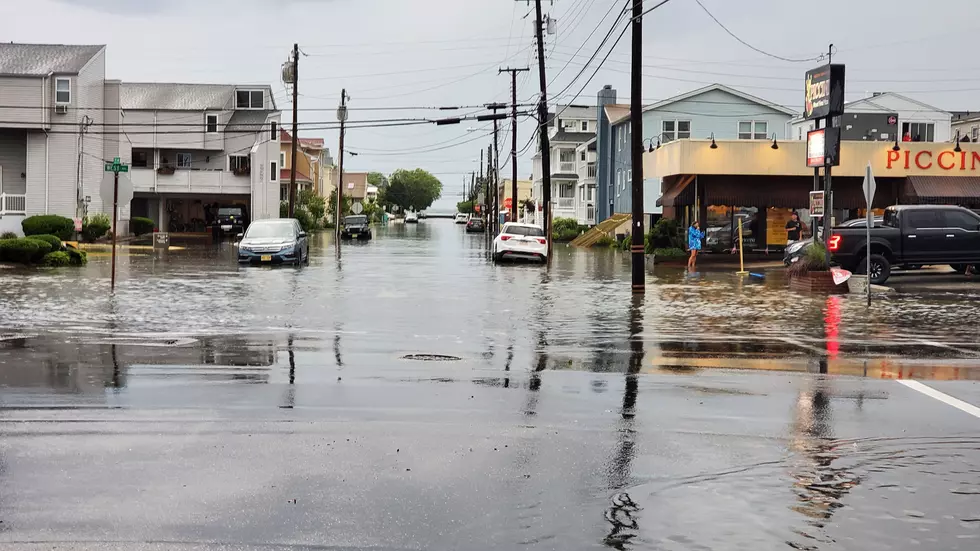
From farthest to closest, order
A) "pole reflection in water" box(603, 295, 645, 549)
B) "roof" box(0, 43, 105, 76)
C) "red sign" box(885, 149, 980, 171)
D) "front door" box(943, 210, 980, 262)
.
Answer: "roof" box(0, 43, 105, 76) → "red sign" box(885, 149, 980, 171) → "front door" box(943, 210, 980, 262) → "pole reflection in water" box(603, 295, 645, 549)

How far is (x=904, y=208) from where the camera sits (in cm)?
2859

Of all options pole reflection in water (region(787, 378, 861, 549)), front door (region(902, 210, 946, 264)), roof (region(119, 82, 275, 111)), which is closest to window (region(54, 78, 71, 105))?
roof (region(119, 82, 275, 111))

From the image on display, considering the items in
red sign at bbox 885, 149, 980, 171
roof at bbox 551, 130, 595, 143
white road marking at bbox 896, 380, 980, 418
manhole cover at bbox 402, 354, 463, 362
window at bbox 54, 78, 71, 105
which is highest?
roof at bbox 551, 130, 595, 143

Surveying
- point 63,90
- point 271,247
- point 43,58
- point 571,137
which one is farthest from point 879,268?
point 571,137

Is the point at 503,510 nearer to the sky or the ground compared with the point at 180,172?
nearer to the ground

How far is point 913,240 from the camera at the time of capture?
92.9 feet

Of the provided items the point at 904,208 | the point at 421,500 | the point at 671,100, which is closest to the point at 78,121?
the point at 671,100

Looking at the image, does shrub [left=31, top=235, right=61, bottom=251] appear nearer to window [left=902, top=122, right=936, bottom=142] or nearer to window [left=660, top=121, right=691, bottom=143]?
window [left=660, top=121, right=691, bottom=143]

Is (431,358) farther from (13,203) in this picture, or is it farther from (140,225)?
(140,225)

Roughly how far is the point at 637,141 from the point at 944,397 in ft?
54.9

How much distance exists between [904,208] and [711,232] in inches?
621

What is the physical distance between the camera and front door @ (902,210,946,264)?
28.3 metres

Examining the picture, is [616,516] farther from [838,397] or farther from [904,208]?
[904,208]

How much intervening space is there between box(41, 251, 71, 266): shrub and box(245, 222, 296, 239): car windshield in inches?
224
